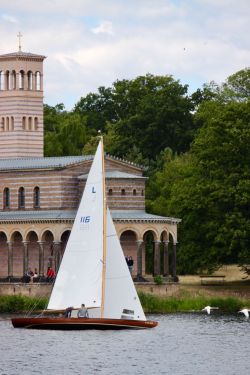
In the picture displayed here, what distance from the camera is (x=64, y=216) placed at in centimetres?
12194

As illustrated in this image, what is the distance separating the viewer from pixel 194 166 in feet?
419

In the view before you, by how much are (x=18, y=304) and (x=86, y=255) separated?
17.5 metres

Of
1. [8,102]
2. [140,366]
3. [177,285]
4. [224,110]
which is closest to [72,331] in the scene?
[140,366]

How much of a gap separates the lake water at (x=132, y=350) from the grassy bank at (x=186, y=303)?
977cm

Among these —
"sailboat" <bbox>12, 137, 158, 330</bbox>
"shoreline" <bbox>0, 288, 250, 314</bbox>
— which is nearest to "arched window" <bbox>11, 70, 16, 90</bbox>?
"shoreline" <bbox>0, 288, 250, 314</bbox>

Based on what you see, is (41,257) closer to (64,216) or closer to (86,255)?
(64,216)

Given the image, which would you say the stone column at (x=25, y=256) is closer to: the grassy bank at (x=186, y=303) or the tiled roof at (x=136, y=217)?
the tiled roof at (x=136, y=217)

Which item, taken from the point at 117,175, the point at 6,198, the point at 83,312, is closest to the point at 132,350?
the point at 83,312

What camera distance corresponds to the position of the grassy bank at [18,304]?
113812 mm

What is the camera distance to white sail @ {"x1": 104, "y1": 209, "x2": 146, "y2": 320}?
317ft

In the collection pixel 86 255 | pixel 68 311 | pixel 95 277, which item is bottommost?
pixel 68 311

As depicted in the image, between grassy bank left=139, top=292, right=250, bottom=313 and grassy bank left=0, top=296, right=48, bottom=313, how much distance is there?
17.4ft

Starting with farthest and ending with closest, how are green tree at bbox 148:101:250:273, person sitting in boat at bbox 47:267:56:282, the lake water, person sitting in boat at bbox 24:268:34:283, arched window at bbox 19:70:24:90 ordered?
arched window at bbox 19:70:24:90 → green tree at bbox 148:101:250:273 → person sitting in boat at bbox 24:268:34:283 → person sitting in boat at bbox 47:267:56:282 → the lake water

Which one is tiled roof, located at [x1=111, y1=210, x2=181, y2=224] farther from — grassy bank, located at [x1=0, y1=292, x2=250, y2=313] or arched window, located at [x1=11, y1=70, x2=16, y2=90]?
arched window, located at [x1=11, y1=70, x2=16, y2=90]
